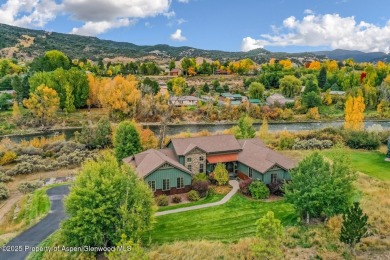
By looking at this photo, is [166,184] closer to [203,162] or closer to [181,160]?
[181,160]

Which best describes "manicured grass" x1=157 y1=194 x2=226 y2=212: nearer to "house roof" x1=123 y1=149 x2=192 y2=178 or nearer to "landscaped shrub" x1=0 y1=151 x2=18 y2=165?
"house roof" x1=123 y1=149 x2=192 y2=178

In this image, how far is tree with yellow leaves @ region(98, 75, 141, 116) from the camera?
241 feet

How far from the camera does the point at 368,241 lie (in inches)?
935

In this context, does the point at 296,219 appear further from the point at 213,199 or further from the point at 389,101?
the point at 389,101

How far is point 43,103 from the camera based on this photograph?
7125 cm

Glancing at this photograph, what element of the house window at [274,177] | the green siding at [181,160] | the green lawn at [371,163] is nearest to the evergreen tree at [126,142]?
the green siding at [181,160]

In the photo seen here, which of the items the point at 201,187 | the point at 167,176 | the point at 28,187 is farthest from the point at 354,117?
the point at 28,187

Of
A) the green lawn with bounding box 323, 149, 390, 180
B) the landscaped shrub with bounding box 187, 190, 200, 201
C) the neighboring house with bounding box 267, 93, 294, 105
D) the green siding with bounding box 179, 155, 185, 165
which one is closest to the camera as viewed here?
the landscaped shrub with bounding box 187, 190, 200, 201

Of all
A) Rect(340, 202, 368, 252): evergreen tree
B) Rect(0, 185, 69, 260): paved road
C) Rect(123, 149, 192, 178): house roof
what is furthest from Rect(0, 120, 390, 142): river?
Rect(340, 202, 368, 252): evergreen tree

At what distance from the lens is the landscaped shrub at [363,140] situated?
169 ft

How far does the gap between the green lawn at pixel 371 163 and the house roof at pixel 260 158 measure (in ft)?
28.1

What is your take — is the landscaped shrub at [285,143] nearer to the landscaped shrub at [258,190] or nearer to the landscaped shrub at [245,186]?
the landscaped shrub at [245,186]

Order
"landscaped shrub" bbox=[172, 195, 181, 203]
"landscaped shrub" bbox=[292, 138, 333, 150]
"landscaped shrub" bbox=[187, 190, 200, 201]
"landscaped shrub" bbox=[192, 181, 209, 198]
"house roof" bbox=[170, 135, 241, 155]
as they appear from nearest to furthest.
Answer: "landscaped shrub" bbox=[172, 195, 181, 203] < "landscaped shrub" bbox=[187, 190, 200, 201] < "landscaped shrub" bbox=[192, 181, 209, 198] < "house roof" bbox=[170, 135, 241, 155] < "landscaped shrub" bbox=[292, 138, 333, 150]

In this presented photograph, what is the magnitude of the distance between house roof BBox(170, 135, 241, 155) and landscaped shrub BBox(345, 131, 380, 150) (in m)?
24.4
